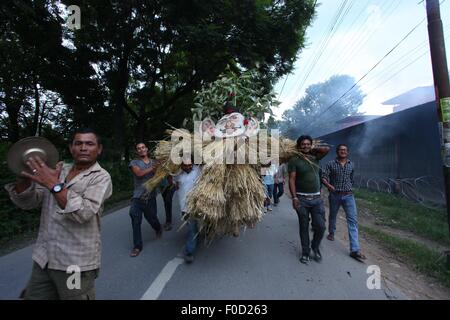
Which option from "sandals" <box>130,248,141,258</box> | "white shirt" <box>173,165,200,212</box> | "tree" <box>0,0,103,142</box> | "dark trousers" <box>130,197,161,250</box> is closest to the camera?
"white shirt" <box>173,165,200,212</box>

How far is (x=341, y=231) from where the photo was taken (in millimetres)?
5883

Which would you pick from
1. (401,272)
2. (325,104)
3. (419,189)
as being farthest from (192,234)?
(325,104)

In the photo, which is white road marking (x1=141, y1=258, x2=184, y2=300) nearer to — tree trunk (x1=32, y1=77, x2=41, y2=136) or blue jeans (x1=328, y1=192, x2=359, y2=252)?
blue jeans (x1=328, y1=192, x2=359, y2=252)

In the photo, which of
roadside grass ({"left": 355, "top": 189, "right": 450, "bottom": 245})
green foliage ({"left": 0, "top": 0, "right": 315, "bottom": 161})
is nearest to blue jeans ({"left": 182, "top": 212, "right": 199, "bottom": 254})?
roadside grass ({"left": 355, "top": 189, "right": 450, "bottom": 245})

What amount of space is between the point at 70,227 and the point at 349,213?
12.9 ft

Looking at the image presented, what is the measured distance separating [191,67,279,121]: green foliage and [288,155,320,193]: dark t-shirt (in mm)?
854

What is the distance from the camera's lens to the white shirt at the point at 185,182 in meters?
3.58

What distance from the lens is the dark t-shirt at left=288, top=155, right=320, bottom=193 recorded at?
408 centimetres

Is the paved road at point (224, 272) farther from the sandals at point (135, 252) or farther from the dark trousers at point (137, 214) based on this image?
the dark trousers at point (137, 214)

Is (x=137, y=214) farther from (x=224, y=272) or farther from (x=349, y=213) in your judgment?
(x=349, y=213)

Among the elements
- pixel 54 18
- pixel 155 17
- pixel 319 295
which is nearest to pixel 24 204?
pixel 319 295
